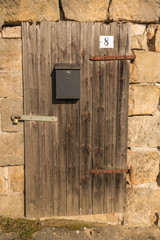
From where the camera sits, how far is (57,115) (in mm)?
2113

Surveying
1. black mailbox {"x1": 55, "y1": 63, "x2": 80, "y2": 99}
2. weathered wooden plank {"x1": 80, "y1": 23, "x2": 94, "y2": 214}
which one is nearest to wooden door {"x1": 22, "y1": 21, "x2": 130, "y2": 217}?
weathered wooden plank {"x1": 80, "y1": 23, "x2": 94, "y2": 214}

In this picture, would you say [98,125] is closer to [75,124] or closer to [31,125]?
[75,124]

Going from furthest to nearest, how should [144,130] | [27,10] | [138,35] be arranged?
[144,130], [138,35], [27,10]

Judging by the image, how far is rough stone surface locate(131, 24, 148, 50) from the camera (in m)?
2.08

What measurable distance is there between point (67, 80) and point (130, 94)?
2.48 ft

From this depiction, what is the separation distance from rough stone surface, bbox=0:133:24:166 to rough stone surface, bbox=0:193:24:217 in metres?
0.42

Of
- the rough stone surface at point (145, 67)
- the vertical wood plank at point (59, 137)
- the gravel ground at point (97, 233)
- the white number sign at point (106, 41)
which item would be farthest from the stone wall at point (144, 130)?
the vertical wood plank at point (59, 137)

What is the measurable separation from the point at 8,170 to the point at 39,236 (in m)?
0.80

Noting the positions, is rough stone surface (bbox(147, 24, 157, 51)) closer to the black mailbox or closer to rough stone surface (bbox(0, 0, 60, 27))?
the black mailbox

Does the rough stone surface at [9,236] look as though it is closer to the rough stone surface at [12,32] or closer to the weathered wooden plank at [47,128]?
the weathered wooden plank at [47,128]

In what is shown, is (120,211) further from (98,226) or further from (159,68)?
(159,68)

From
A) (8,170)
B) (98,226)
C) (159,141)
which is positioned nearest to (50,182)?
(8,170)

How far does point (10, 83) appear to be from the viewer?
2.05m

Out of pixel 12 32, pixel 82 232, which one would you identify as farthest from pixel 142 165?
pixel 12 32
